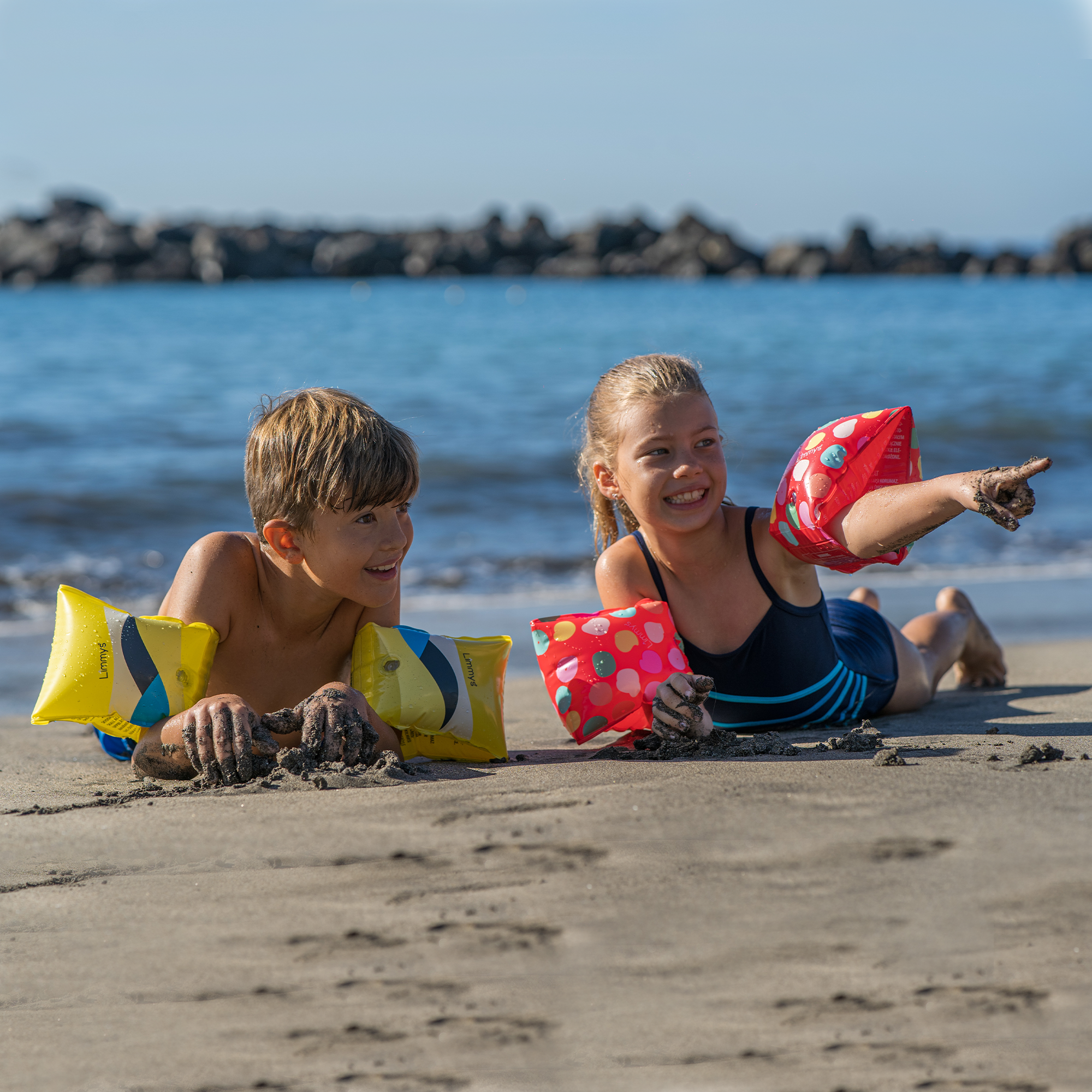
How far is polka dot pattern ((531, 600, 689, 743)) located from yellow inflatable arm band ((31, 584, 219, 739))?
1000 millimetres

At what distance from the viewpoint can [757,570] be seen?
12.2 feet

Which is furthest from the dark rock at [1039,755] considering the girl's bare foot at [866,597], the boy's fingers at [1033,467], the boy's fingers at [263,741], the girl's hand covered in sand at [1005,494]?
the girl's bare foot at [866,597]

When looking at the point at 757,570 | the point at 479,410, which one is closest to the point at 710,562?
the point at 757,570

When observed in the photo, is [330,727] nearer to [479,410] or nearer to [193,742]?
[193,742]

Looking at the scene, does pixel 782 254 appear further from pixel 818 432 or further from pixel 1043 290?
pixel 818 432

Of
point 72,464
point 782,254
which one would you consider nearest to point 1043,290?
point 782,254

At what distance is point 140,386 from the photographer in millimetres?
15711

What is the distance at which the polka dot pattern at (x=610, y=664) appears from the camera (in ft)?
10.8

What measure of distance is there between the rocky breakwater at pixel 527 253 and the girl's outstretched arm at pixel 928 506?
215ft

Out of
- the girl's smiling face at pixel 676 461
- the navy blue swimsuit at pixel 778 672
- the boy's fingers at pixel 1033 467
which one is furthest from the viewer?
the navy blue swimsuit at pixel 778 672

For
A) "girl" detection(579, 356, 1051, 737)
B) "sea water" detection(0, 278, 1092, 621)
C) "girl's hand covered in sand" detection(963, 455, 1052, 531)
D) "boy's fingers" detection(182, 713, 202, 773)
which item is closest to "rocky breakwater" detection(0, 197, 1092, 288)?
"sea water" detection(0, 278, 1092, 621)

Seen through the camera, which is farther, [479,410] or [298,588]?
[479,410]

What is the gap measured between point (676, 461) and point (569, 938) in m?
1.85

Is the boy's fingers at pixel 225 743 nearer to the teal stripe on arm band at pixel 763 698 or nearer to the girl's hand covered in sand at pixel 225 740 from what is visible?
the girl's hand covered in sand at pixel 225 740
